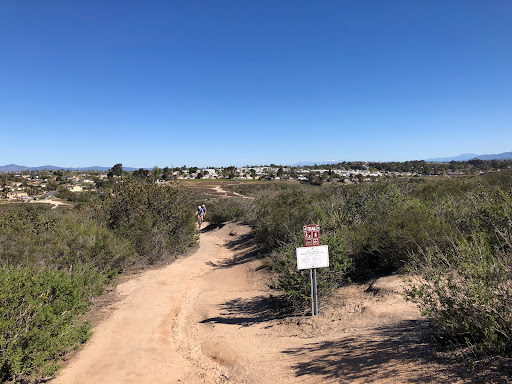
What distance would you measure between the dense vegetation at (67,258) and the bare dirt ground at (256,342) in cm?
76

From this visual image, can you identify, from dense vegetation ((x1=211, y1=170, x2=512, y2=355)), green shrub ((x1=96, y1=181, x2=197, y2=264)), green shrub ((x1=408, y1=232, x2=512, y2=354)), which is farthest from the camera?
green shrub ((x1=96, y1=181, x2=197, y2=264))

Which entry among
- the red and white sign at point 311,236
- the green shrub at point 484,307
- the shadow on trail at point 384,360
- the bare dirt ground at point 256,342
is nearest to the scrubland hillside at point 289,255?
the green shrub at point 484,307

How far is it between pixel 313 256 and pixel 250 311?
250cm

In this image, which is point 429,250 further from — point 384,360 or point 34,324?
point 34,324

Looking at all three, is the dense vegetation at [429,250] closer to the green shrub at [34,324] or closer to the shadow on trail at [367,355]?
the shadow on trail at [367,355]

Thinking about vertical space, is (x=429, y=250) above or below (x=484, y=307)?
above

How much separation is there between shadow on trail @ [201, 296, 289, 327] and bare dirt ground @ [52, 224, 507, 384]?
0.09ft

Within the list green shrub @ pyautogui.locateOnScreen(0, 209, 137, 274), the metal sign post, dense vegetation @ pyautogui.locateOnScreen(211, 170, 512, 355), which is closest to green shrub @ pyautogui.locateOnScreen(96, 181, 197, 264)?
green shrub @ pyautogui.locateOnScreen(0, 209, 137, 274)

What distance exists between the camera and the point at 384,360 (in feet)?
12.8

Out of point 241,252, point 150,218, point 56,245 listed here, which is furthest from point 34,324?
point 241,252

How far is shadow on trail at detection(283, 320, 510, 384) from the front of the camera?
3362 mm

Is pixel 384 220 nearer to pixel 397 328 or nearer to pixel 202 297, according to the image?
pixel 397 328

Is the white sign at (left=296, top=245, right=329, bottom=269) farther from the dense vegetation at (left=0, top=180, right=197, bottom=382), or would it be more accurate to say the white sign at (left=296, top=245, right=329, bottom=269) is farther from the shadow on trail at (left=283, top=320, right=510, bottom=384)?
the dense vegetation at (left=0, top=180, right=197, bottom=382)

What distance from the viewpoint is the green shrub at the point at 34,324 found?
12.8ft
